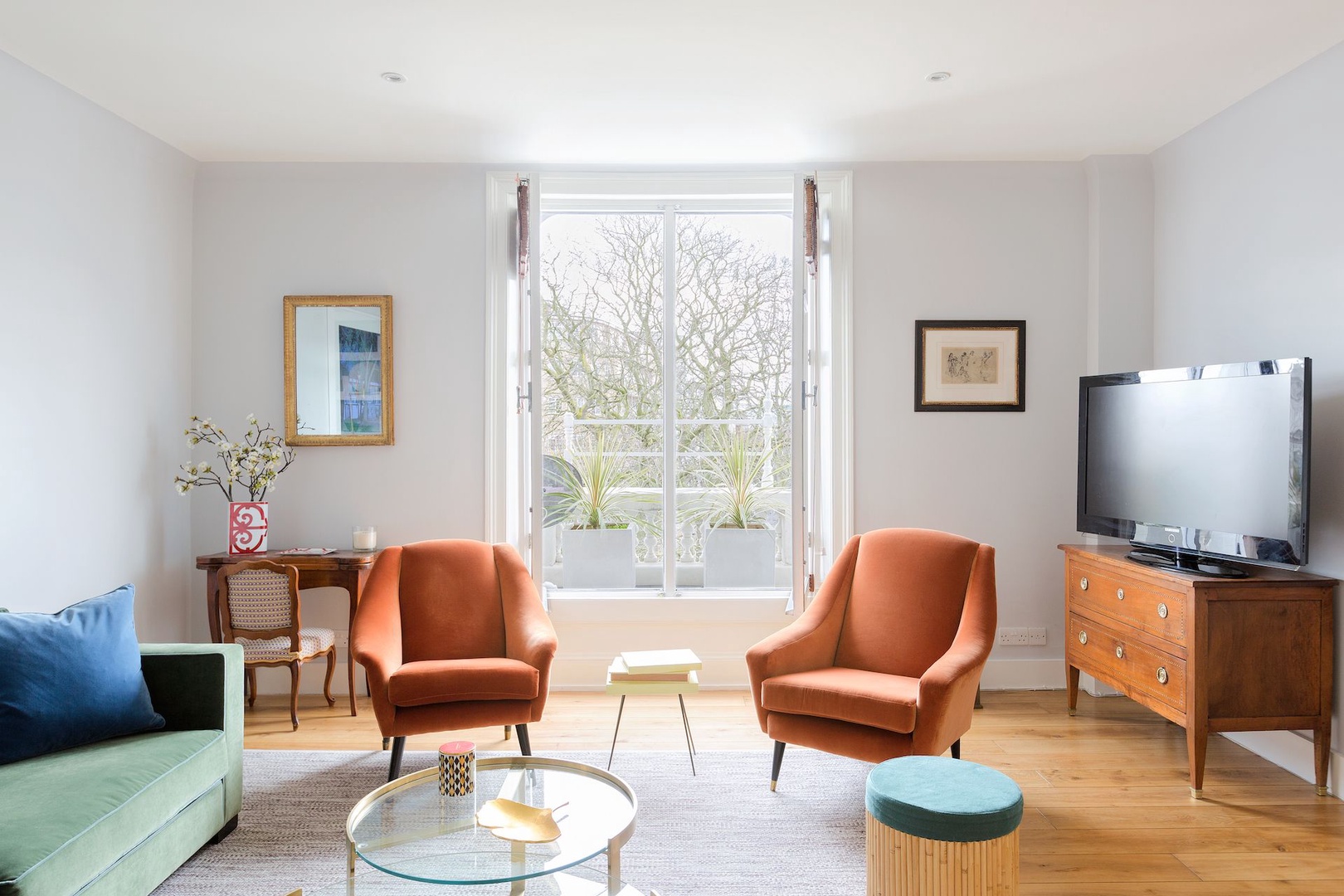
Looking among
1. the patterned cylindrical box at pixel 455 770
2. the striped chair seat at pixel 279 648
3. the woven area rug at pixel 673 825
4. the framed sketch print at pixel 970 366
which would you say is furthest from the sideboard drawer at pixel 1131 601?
the striped chair seat at pixel 279 648

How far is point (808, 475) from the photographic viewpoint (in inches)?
167

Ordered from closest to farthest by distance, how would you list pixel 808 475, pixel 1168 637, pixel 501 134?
pixel 1168 637
pixel 501 134
pixel 808 475

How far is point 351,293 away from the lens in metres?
4.29

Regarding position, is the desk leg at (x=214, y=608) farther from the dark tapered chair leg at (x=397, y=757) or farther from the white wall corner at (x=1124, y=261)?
the white wall corner at (x=1124, y=261)

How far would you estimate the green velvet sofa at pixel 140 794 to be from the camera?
183cm

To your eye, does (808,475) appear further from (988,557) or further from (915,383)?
(988,557)

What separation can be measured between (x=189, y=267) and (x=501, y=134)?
5.85 ft

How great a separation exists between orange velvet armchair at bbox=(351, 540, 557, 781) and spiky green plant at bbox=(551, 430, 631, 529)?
874 millimetres

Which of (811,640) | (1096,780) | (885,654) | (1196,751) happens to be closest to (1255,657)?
(1196,751)

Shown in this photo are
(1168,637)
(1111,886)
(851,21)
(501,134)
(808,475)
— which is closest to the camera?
(1111,886)

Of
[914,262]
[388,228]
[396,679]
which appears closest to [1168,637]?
[914,262]

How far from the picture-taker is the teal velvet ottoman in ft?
6.55

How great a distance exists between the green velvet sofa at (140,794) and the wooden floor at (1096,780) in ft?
3.26

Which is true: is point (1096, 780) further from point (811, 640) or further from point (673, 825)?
point (673, 825)
